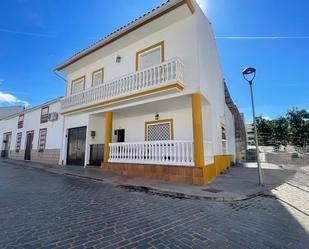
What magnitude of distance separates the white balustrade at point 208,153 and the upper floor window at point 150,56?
464cm

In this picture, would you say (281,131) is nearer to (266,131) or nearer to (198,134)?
(266,131)

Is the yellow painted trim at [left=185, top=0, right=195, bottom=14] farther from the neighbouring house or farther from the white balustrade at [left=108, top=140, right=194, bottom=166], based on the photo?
the neighbouring house

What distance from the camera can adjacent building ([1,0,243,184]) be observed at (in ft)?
26.2

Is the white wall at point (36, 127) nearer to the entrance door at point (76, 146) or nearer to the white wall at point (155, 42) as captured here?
the entrance door at point (76, 146)

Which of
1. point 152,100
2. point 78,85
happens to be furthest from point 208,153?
point 78,85

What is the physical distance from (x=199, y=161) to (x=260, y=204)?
2.63 meters

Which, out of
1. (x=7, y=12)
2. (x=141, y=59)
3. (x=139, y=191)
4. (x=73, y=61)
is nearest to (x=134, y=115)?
(x=141, y=59)

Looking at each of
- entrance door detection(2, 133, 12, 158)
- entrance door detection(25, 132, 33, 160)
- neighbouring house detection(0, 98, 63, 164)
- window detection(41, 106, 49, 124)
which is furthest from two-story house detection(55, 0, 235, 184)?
entrance door detection(2, 133, 12, 158)

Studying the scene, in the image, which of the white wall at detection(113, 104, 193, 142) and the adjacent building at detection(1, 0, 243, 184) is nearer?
the adjacent building at detection(1, 0, 243, 184)

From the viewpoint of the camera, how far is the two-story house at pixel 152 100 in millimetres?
7953

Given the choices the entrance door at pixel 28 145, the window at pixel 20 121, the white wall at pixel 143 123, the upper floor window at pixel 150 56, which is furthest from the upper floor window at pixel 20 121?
the upper floor window at pixel 150 56

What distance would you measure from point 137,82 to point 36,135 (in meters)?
12.9

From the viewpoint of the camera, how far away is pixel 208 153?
8555mm

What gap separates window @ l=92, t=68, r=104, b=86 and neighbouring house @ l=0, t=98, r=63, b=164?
4486mm
